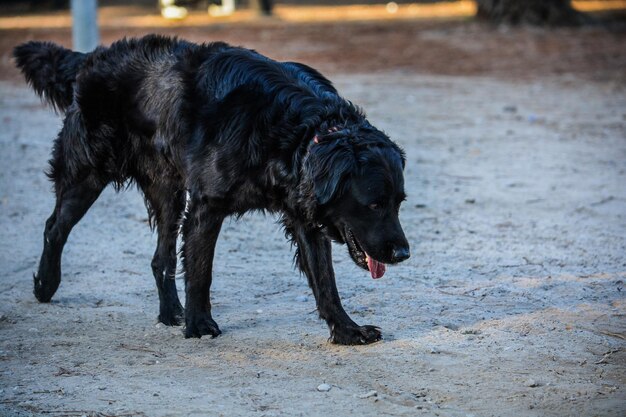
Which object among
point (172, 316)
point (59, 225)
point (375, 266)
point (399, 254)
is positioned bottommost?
point (172, 316)

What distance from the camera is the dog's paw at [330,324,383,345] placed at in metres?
5.14

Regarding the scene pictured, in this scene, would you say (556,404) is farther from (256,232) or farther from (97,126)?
(256,232)

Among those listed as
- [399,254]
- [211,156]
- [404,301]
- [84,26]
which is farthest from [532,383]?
[84,26]

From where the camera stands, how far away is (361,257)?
16.7 ft

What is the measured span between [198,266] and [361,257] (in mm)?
914

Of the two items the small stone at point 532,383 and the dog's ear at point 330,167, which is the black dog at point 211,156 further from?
the small stone at point 532,383

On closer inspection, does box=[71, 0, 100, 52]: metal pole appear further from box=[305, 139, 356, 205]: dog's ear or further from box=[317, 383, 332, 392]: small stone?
box=[317, 383, 332, 392]: small stone

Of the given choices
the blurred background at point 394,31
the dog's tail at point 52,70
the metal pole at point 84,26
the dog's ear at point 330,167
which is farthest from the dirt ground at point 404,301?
the blurred background at point 394,31

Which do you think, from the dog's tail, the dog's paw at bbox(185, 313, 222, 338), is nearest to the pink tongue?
the dog's paw at bbox(185, 313, 222, 338)

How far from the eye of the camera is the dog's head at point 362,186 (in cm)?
484

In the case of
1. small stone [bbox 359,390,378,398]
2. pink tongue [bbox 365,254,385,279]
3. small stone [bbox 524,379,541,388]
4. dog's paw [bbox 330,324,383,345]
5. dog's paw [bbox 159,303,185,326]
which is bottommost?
dog's paw [bbox 159,303,185,326]

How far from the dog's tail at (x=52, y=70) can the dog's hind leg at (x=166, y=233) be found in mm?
844

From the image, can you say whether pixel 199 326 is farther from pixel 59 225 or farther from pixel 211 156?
pixel 59 225

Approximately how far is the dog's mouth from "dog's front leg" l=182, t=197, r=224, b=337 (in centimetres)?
73
